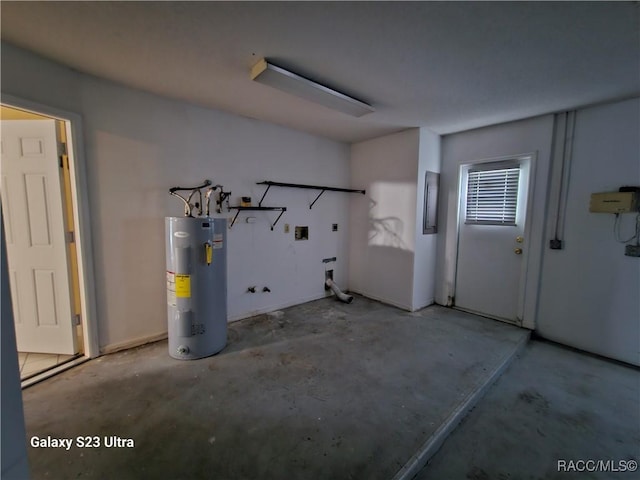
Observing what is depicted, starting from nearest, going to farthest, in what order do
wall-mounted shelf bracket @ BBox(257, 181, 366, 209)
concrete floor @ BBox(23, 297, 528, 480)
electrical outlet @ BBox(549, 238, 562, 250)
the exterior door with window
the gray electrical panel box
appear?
concrete floor @ BBox(23, 297, 528, 480), electrical outlet @ BBox(549, 238, 562, 250), the exterior door with window, wall-mounted shelf bracket @ BBox(257, 181, 366, 209), the gray electrical panel box

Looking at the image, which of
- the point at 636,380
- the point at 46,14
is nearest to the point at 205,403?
the point at 46,14

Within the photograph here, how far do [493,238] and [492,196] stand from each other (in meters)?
0.54

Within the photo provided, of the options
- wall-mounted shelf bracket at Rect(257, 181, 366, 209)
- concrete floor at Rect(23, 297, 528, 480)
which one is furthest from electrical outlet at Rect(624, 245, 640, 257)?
wall-mounted shelf bracket at Rect(257, 181, 366, 209)

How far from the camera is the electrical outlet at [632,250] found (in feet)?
8.35

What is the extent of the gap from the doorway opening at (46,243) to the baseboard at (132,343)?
0.29 feet

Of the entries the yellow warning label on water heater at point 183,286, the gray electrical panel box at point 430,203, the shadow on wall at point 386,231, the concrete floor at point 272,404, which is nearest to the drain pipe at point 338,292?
the shadow on wall at point 386,231

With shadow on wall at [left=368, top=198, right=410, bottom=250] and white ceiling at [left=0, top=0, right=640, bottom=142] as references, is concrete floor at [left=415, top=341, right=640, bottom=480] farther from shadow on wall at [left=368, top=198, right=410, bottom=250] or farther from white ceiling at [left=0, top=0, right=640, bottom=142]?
white ceiling at [left=0, top=0, right=640, bottom=142]

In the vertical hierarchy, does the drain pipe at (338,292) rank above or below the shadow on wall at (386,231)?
below

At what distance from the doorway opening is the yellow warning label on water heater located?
782 mm

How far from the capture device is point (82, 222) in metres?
2.32

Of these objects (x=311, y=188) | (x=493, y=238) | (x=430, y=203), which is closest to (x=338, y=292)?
(x=311, y=188)

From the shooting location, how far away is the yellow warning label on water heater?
238 centimetres

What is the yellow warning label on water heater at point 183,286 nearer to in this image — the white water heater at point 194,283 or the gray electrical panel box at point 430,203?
the white water heater at point 194,283

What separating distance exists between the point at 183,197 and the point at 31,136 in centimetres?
121
